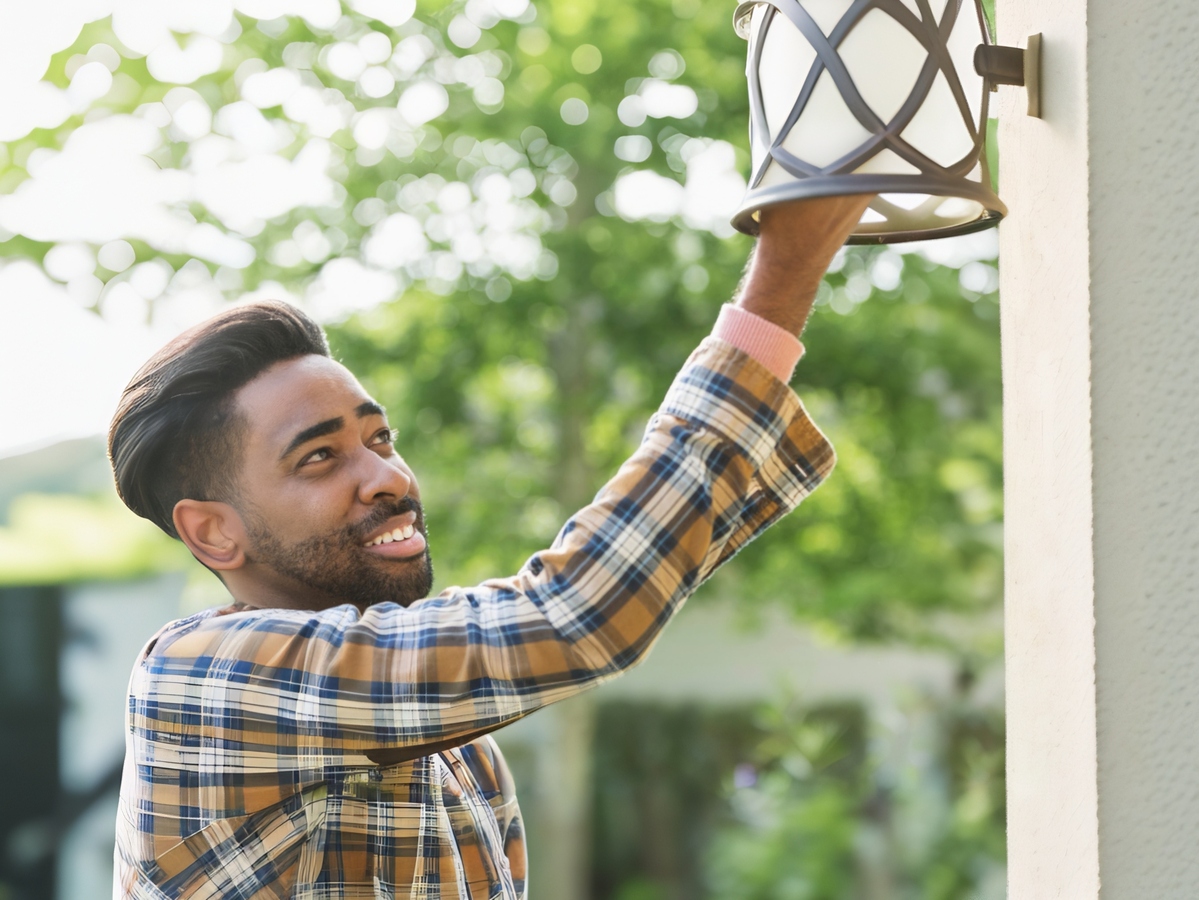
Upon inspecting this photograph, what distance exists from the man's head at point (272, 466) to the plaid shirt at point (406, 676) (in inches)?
5.8

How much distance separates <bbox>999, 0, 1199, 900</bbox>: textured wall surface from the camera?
102 centimetres

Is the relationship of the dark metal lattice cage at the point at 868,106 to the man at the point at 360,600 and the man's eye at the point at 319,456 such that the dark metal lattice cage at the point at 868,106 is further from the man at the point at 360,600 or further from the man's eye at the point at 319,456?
the man's eye at the point at 319,456

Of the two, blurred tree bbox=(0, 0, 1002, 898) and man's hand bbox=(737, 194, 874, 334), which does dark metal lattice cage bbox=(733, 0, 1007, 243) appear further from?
blurred tree bbox=(0, 0, 1002, 898)

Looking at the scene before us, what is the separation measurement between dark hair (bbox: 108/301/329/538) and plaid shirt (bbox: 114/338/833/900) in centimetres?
21

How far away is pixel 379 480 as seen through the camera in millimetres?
1376

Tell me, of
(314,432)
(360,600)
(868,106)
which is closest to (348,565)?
(360,600)

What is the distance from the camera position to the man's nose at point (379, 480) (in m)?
1.37

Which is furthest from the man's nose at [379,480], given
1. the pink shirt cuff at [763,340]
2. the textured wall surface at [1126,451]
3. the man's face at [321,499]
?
the textured wall surface at [1126,451]

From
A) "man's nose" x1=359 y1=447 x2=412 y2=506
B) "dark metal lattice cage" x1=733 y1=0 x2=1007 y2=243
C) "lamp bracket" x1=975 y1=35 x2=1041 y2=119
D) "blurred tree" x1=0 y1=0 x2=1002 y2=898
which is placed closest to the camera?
"dark metal lattice cage" x1=733 y1=0 x2=1007 y2=243

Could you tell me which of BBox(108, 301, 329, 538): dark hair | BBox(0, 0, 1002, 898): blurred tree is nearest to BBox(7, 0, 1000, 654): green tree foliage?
BBox(0, 0, 1002, 898): blurred tree

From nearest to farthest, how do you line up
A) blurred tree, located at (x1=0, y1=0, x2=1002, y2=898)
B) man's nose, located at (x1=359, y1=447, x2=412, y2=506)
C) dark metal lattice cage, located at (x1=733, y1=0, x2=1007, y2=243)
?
1. dark metal lattice cage, located at (x1=733, y1=0, x2=1007, y2=243)
2. man's nose, located at (x1=359, y1=447, x2=412, y2=506)
3. blurred tree, located at (x1=0, y1=0, x2=1002, y2=898)

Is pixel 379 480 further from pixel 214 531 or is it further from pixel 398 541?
pixel 214 531

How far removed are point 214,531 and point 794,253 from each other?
816 millimetres

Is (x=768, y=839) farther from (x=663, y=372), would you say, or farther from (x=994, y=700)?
(x=663, y=372)
